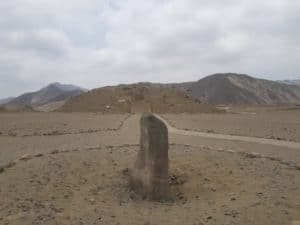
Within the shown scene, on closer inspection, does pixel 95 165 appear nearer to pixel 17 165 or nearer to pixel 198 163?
pixel 17 165

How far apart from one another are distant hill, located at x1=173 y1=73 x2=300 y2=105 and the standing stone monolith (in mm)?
84302

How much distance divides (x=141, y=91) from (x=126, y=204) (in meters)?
45.8

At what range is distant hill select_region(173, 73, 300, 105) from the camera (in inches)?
3860

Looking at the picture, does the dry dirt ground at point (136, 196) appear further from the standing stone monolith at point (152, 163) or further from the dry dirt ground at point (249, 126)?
the dry dirt ground at point (249, 126)

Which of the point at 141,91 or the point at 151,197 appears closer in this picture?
the point at 151,197

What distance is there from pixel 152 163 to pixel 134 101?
42259 mm

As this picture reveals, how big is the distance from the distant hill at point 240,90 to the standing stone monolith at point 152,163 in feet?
277

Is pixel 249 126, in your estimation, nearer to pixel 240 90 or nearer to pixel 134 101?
pixel 134 101

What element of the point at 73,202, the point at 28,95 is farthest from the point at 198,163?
the point at 28,95


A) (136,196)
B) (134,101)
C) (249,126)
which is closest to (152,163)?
(136,196)

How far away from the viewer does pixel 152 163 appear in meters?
9.13

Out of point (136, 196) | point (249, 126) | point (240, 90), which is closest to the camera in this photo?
point (136, 196)

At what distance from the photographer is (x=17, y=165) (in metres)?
10.9

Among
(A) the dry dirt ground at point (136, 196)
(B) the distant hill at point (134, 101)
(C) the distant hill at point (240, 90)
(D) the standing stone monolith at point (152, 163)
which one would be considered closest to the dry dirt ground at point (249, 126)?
(A) the dry dirt ground at point (136, 196)
